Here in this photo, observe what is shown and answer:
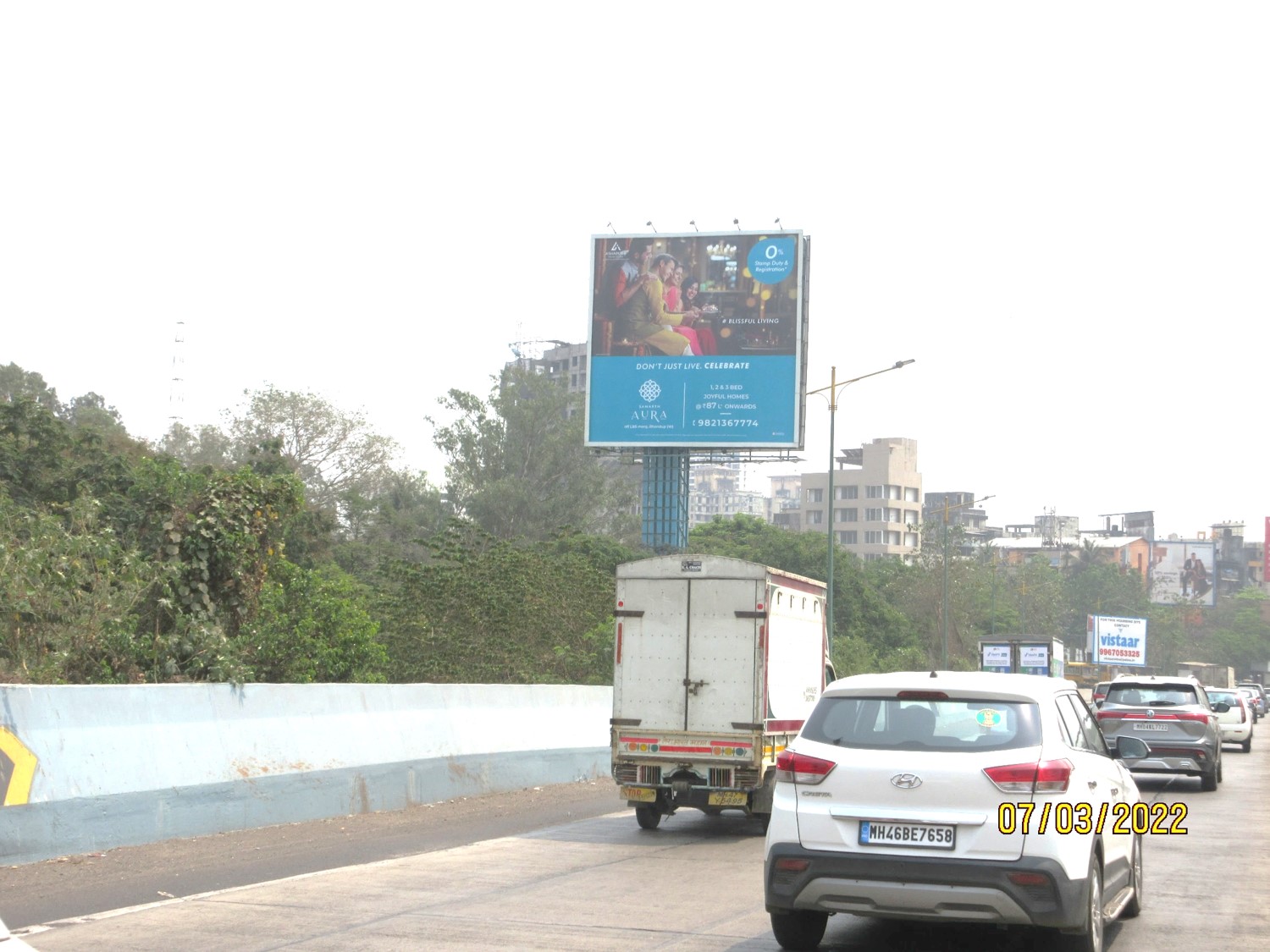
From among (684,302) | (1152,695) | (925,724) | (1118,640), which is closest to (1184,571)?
(1118,640)

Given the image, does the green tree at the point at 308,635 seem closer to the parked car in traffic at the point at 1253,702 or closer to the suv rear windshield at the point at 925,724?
the suv rear windshield at the point at 925,724

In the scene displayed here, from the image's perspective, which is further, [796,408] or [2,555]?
[796,408]

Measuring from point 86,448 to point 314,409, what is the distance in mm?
32404

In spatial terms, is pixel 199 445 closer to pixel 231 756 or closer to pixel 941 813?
pixel 231 756

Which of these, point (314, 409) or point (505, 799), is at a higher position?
point (314, 409)

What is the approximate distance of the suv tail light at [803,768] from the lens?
777 centimetres

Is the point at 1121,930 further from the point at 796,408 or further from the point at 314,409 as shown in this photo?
the point at 314,409

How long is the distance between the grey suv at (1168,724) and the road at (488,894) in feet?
18.4

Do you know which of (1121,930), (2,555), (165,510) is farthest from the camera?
(165,510)

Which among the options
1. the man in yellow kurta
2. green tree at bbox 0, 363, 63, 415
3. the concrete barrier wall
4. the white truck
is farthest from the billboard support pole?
green tree at bbox 0, 363, 63, 415

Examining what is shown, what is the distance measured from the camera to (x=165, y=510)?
1852 cm

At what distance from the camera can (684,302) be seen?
46.8 meters

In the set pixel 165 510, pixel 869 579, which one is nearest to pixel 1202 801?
pixel 165 510

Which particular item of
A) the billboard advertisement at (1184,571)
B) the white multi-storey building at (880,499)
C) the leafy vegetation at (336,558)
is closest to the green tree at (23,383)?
the leafy vegetation at (336,558)
